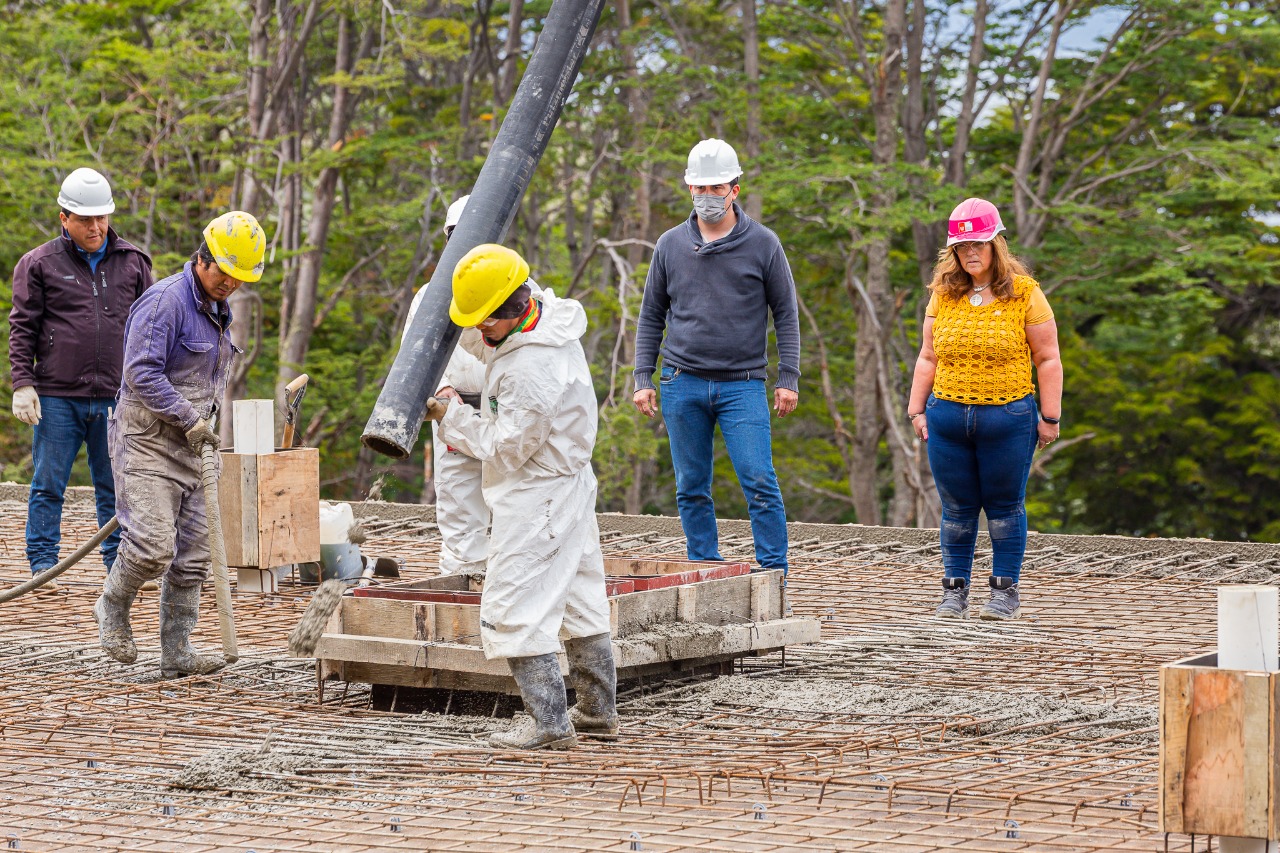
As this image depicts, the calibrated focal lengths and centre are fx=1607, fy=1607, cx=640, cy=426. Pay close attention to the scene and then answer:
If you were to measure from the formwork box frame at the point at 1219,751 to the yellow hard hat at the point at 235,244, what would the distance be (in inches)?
123

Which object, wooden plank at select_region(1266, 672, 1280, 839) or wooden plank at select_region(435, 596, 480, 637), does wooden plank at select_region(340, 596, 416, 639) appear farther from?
wooden plank at select_region(1266, 672, 1280, 839)

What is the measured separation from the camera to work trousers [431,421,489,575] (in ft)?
19.3

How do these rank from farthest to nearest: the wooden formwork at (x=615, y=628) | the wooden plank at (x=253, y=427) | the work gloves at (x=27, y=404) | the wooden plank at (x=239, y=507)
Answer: the wooden plank at (x=253, y=427) → the wooden plank at (x=239, y=507) → the work gloves at (x=27, y=404) → the wooden formwork at (x=615, y=628)

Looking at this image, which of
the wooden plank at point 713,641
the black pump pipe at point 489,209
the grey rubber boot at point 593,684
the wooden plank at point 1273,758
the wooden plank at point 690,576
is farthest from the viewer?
the wooden plank at point 690,576

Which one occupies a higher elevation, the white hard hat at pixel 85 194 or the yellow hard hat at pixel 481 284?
the white hard hat at pixel 85 194

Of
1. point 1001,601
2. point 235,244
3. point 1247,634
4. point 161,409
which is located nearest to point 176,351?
point 161,409

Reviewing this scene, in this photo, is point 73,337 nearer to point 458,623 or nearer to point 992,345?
point 458,623

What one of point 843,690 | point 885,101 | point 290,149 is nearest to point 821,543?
point 843,690

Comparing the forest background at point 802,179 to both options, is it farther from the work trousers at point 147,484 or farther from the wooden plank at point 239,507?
the work trousers at point 147,484

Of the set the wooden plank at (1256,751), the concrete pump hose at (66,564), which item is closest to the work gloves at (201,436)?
the concrete pump hose at (66,564)

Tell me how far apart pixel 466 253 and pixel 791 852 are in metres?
1.83

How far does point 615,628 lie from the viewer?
16.0ft

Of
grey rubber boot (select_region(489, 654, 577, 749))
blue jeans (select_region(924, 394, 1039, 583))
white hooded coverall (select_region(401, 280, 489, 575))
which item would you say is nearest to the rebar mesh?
grey rubber boot (select_region(489, 654, 577, 749))

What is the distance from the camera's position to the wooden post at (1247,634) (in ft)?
9.80
